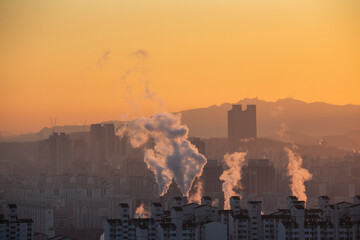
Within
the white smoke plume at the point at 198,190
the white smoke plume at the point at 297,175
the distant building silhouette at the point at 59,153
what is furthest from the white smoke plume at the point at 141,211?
the distant building silhouette at the point at 59,153

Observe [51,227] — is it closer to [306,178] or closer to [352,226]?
[352,226]

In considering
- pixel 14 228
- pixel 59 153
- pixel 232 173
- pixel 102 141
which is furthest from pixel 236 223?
pixel 102 141

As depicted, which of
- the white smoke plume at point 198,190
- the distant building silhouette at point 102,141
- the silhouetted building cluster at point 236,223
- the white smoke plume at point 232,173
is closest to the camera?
the silhouetted building cluster at point 236,223

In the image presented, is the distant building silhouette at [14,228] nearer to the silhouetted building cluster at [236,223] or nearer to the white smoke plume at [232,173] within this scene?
the silhouetted building cluster at [236,223]

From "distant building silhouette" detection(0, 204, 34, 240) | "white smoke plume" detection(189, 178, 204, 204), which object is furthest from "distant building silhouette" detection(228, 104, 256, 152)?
"distant building silhouette" detection(0, 204, 34, 240)

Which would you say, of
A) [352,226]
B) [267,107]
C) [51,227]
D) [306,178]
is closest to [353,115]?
[267,107]

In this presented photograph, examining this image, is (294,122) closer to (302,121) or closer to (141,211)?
(302,121)

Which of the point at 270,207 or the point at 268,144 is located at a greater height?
the point at 268,144
